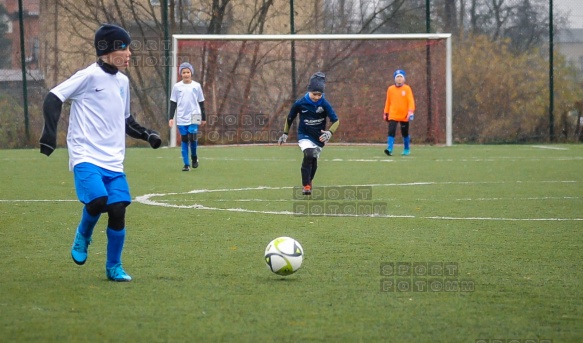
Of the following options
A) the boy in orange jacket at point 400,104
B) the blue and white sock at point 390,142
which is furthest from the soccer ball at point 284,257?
the boy in orange jacket at point 400,104

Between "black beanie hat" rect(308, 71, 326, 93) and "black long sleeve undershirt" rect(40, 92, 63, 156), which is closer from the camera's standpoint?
"black long sleeve undershirt" rect(40, 92, 63, 156)

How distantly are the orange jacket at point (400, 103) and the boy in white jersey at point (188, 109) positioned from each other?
212 inches

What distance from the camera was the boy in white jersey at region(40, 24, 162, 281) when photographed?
6.47m

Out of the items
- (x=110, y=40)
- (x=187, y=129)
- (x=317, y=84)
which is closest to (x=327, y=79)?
(x=187, y=129)

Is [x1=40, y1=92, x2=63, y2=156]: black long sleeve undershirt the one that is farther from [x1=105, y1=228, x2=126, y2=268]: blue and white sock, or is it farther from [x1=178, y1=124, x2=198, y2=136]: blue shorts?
[x1=178, y1=124, x2=198, y2=136]: blue shorts

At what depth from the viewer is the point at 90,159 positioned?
259 inches

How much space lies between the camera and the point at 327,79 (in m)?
25.1

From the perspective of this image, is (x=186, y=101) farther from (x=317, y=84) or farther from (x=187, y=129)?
(x=317, y=84)

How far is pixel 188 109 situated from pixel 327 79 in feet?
26.3

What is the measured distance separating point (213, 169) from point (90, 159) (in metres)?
10.8

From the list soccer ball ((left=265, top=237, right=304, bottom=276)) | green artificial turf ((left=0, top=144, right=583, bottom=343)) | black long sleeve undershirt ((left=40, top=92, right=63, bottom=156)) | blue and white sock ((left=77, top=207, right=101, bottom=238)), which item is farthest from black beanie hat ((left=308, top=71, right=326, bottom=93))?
black long sleeve undershirt ((left=40, top=92, right=63, bottom=156))

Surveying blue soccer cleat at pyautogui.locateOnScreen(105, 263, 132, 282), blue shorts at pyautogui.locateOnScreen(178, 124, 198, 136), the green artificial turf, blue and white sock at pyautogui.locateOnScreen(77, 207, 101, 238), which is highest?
blue shorts at pyautogui.locateOnScreen(178, 124, 198, 136)

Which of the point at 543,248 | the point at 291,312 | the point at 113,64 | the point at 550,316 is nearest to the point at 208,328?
the point at 291,312

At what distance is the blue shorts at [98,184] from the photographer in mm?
6445
